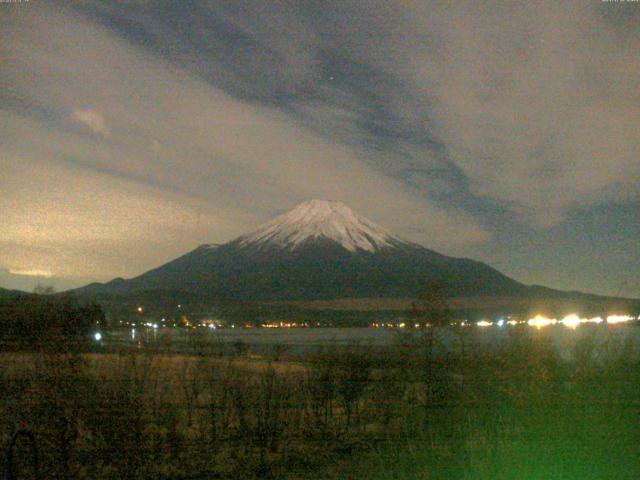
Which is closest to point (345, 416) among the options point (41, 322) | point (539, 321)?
point (539, 321)

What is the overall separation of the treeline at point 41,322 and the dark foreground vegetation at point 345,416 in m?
0.47

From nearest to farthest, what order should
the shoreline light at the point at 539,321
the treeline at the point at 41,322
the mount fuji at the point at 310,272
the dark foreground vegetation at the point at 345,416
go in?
the dark foreground vegetation at the point at 345,416 → the treeline at the point at 41,322 → the shoreline light at the point at 539,321 → the mount fuji at the point at 310,272

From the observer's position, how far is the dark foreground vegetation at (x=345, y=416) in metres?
9.20

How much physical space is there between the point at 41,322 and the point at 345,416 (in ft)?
18.9

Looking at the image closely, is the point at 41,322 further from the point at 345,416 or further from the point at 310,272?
the point at 310,272

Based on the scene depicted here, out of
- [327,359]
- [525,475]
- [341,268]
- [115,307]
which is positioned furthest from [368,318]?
[525,475]

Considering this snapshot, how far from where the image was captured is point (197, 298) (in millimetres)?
72062

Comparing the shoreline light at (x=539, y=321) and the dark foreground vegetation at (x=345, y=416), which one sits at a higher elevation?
the shoreline light at (x=539, y=321)

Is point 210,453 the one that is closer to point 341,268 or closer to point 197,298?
point 197,298

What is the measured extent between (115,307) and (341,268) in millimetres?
59125

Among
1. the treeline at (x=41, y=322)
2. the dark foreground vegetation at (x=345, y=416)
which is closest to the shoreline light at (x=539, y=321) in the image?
the dark foreground vegetation at (x=345, y=416)

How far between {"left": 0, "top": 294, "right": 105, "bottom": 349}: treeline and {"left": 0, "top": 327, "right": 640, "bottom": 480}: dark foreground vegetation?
47cm

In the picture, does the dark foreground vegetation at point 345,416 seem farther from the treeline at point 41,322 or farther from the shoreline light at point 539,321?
the shoreline light at point 539,321

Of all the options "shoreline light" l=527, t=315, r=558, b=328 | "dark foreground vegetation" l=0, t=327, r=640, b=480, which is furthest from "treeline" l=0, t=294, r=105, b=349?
"shoreline light" l=527, t=315, r=558, b=328
